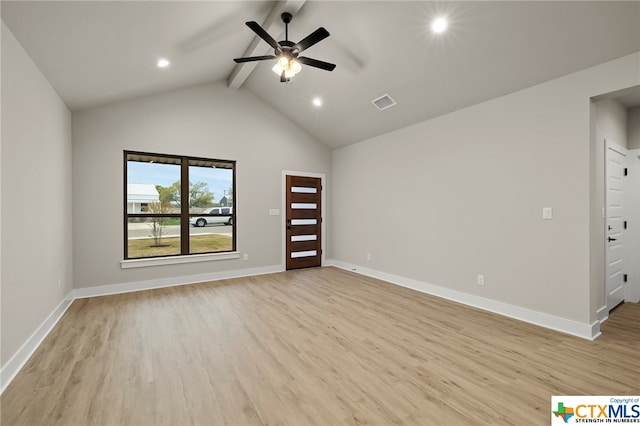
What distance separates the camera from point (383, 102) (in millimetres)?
4602

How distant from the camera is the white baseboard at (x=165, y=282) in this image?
440 centimetres

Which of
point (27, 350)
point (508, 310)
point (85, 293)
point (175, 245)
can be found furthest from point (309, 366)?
point (85, 293)

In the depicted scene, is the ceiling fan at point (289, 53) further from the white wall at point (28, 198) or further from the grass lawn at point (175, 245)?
the grass lawn at point (175, 245)

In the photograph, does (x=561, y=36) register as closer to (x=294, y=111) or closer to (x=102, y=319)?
(x=294, y=111)

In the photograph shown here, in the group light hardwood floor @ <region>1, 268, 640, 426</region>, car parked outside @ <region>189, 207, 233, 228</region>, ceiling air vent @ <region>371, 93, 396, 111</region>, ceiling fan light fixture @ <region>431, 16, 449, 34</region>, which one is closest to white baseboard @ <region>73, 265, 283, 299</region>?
light hardwood floor @ <region>1, 268, 640, 426</region>

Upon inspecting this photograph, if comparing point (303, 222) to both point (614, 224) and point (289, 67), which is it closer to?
point (289, 67)

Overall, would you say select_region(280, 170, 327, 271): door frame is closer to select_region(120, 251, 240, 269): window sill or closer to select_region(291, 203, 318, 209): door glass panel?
select_region(291, 203, 318, 209): door glass panel

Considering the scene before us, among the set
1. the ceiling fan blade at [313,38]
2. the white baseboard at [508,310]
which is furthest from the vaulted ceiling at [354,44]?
the white baseboard at [508,310]

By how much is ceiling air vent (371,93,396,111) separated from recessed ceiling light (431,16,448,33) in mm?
1314

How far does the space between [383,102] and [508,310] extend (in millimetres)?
3425

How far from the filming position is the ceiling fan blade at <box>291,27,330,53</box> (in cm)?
280

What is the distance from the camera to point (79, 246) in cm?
434

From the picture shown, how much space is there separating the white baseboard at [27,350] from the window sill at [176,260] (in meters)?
1.06

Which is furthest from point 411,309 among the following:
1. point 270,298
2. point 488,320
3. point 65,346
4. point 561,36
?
point 65,346
